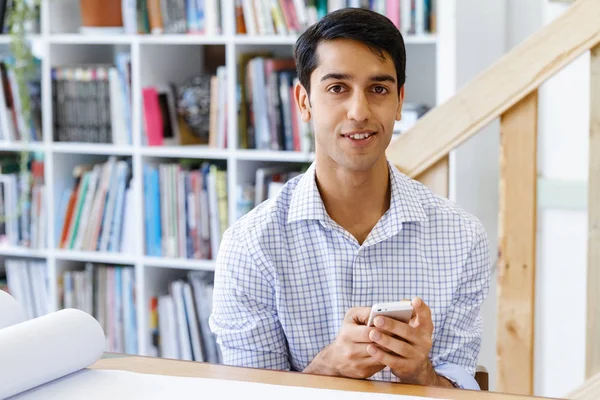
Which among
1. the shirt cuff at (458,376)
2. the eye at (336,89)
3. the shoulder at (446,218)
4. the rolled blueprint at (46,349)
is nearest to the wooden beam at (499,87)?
the shoulder at (446,218)

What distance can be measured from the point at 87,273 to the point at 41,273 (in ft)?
0.60

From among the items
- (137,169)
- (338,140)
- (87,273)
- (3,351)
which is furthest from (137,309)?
(3,351)

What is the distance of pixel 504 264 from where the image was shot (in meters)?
1.74

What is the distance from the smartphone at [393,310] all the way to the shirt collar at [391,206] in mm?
259

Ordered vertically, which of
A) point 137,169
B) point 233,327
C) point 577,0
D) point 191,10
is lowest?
point 233,327

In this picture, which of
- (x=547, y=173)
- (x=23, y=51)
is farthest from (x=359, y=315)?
(x=23, y=51)

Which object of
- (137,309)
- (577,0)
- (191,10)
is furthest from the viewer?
(137,309)

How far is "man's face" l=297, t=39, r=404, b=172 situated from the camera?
1413 mm

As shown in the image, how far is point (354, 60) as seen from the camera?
1.42 meters

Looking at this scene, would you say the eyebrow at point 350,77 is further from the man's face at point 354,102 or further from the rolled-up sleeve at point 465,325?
the rolled-up sleeve at point 465,325

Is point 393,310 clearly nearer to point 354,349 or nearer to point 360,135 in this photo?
point 354,349

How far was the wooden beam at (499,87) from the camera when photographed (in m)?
1.63

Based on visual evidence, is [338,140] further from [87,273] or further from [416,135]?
[87,273]

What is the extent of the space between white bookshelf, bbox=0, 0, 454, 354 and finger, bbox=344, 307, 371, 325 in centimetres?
149
